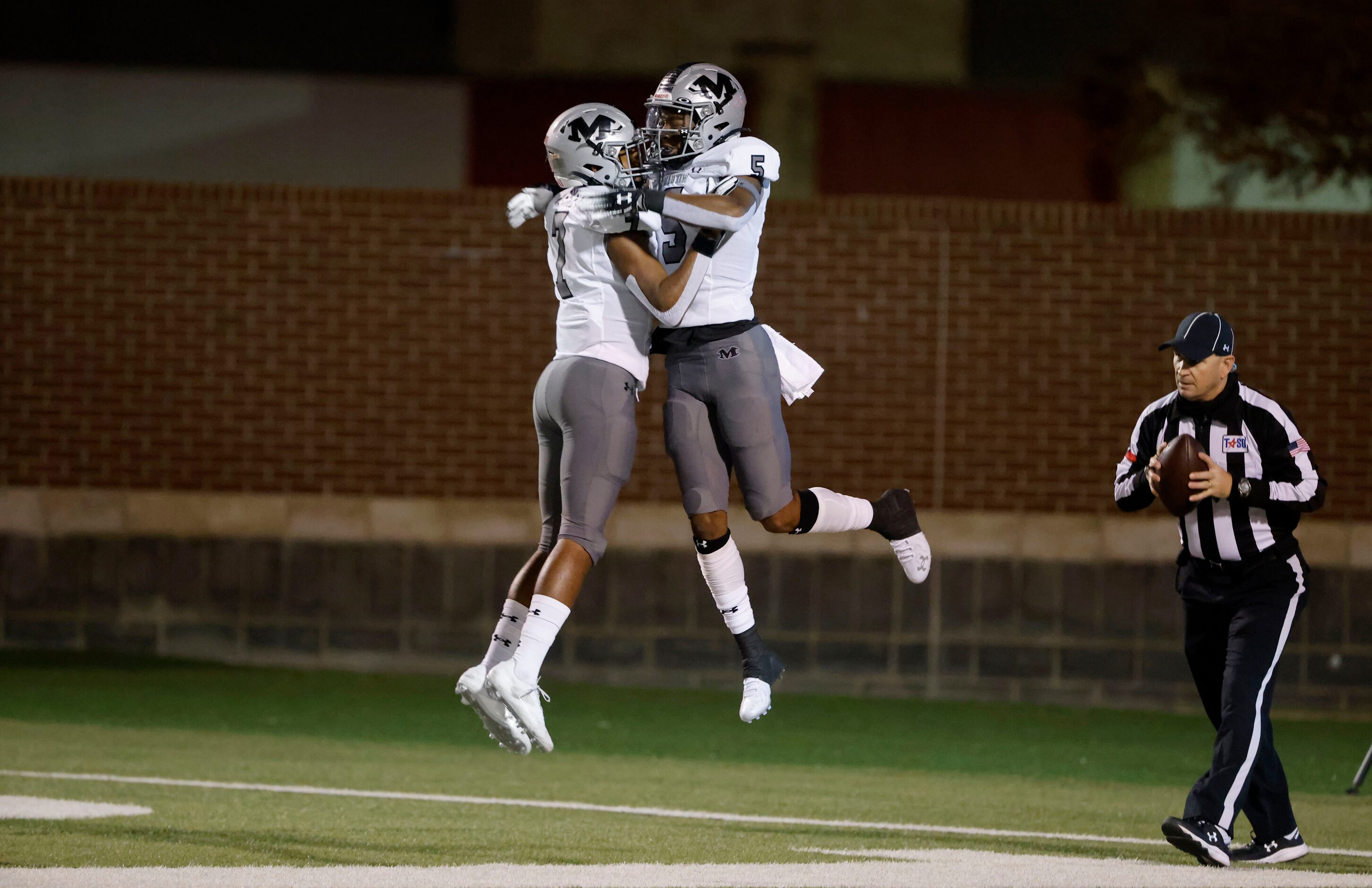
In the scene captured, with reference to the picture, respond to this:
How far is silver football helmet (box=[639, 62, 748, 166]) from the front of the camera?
6340mm

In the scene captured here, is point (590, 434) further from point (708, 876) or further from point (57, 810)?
point (57, 810)

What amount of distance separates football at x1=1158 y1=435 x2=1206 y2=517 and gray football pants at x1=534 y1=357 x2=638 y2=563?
219cm

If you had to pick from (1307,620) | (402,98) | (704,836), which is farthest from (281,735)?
(1307,620)

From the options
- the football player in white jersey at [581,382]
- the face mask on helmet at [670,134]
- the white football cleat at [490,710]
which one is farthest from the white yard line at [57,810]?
the face mask on helmet at [670,134]

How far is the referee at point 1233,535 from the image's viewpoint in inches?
299

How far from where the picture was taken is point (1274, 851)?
8.12 meters

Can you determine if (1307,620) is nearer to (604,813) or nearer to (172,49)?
(604,813)

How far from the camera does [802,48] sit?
16.3 meters

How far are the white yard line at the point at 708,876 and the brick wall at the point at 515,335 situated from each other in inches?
264

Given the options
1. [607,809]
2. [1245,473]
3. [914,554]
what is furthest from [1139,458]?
[607,809]

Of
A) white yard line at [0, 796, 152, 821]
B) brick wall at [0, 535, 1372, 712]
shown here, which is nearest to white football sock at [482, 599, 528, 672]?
white yard line at [0, 796, 152, 821]

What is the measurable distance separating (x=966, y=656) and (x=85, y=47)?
30.1 feet

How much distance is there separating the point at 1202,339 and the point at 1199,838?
203 cm

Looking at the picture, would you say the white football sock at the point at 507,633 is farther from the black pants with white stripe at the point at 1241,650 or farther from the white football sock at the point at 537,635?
the black pants with white stripe at the point at 1241,650
